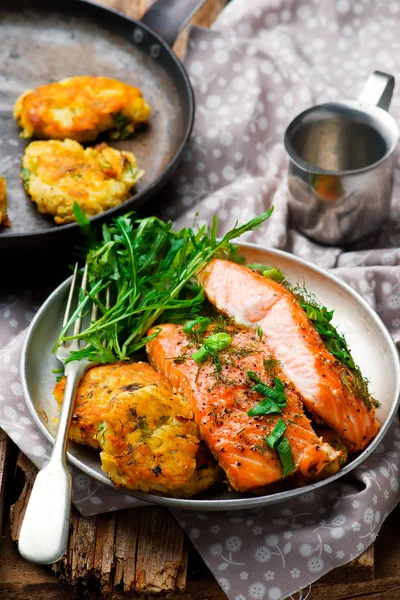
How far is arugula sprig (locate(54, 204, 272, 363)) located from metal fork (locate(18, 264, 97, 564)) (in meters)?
0.33

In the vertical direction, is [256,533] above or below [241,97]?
below

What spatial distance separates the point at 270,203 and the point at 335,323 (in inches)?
38.0

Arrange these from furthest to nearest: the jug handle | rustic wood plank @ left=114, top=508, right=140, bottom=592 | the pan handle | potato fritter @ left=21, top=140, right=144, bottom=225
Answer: the pan handle < the jug handle < potato fritter @ left=21, top=140, right=144, bottom=225 < rustic wood plank @ left=114, top=508, right=140, bottom=592

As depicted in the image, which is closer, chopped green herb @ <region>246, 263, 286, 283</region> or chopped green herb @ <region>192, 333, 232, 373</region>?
chopped green herb @ <region>192, 333, 232, 373</region>

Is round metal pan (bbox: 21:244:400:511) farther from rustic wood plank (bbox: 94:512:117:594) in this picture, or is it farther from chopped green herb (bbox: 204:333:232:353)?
chopped green herb (bbox: 204:333:232:353)

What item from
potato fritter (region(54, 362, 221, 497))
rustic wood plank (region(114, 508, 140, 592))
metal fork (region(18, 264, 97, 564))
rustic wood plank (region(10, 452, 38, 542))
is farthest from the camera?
rustic wood plank (region(10, 452, 38, 542))

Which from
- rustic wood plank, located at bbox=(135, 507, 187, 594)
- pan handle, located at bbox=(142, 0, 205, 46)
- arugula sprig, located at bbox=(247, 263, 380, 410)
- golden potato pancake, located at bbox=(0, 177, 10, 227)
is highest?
pan handle, located at bbox=(142, 0, 205, 46)

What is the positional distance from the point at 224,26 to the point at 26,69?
46.6 inches

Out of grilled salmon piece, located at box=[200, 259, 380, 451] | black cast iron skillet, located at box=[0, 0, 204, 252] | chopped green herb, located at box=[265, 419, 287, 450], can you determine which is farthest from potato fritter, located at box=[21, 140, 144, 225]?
chopped green herb, located at box=[265, 419, 287, 450]

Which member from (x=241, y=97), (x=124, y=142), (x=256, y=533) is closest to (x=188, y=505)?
A: (x=256, y=533)

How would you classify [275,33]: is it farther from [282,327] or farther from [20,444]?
[20,444]

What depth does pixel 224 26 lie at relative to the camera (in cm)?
443

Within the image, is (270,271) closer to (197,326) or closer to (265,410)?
(197,326)

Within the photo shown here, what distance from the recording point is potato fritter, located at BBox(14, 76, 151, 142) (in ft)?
12.1
